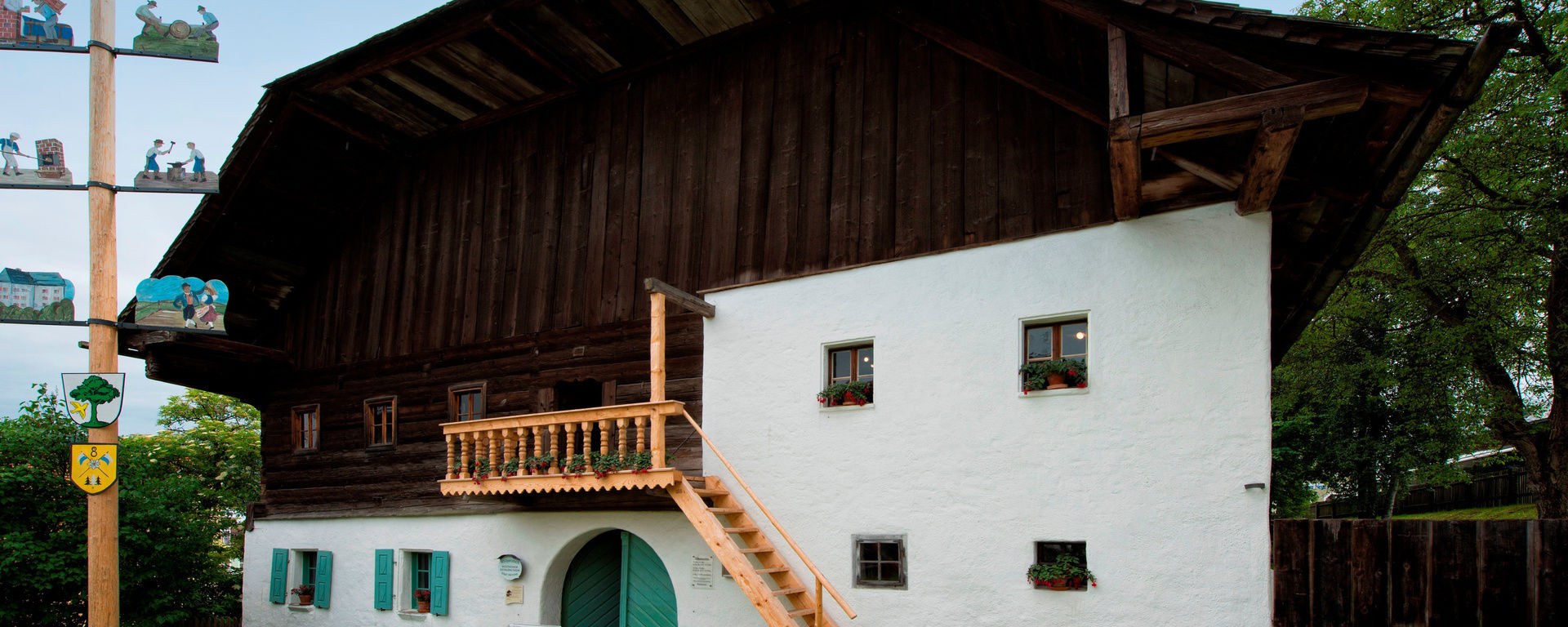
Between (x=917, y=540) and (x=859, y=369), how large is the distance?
2069 millimetres

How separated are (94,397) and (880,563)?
8.24m

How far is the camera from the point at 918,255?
1110 centimetres

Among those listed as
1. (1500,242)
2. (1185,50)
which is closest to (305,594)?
(1185,50)

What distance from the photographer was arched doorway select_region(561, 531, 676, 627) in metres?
13.4

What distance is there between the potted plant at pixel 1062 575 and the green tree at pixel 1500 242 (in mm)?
13319

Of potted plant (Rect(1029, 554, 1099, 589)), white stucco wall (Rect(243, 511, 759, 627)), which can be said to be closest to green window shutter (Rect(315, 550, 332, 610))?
white stucco wall (Rect(243, 511, 759, 627))

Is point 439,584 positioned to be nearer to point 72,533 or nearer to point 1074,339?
point 72,533

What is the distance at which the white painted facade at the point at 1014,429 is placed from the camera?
9133 millimetres

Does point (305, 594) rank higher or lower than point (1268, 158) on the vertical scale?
lower

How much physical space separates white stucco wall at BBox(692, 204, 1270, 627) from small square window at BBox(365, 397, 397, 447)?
22.6 ft

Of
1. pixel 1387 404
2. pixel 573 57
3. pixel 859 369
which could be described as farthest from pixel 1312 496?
pixel 573 57

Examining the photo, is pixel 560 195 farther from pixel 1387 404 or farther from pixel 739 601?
pixel 1387 404

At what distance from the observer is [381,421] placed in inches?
643

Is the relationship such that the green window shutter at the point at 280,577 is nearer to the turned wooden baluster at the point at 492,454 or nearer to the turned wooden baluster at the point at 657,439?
the turned wooden baluster at the point at 492,454
